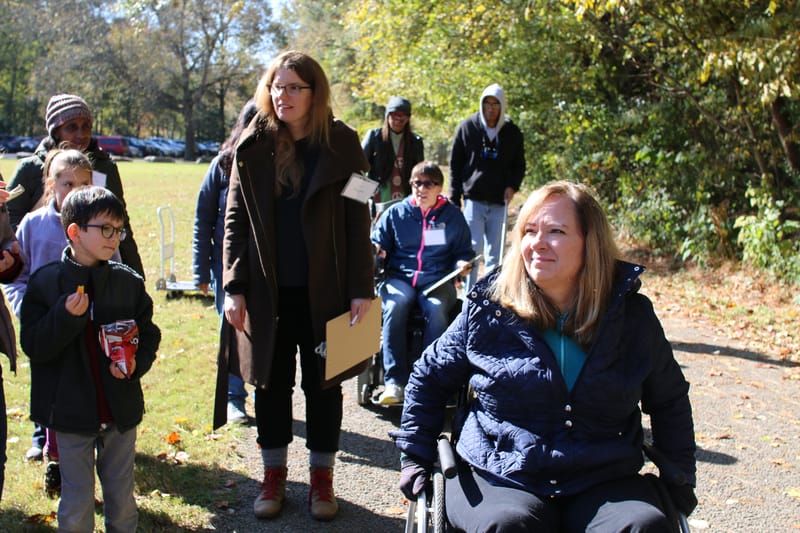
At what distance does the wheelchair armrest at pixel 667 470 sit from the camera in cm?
262

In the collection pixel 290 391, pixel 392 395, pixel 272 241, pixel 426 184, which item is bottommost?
pixel 392 395

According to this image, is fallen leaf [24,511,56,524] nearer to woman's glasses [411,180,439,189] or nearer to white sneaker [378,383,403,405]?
white sneaker [378,383,403,405]

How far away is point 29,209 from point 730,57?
691 centimetres

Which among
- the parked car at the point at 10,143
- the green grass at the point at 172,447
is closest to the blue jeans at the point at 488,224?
the green grass at the point at 172,447

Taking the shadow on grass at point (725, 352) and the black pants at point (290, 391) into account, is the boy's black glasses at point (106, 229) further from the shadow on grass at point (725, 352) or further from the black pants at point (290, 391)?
the shadow on grass at point (725, 352)

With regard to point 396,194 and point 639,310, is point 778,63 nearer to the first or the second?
point 396,194

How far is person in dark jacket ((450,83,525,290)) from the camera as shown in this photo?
775 centimetres

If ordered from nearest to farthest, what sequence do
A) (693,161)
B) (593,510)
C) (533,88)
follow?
(593,510) → (693,161) → (533,88)

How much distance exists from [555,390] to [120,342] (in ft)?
5.49

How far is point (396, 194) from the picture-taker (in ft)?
24.1

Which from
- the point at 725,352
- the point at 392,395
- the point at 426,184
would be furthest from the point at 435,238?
the point at 725,352

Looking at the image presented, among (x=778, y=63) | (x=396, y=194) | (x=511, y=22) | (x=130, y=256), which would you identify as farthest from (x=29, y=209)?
(x=511, y=22)

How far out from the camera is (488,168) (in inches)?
306

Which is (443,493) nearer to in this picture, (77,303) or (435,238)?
(77,303)
